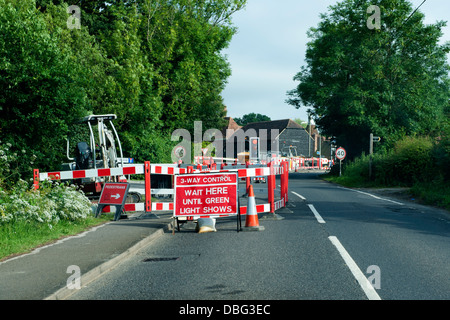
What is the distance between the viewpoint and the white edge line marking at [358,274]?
5.60m

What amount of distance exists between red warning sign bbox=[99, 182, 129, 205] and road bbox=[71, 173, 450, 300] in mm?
1602

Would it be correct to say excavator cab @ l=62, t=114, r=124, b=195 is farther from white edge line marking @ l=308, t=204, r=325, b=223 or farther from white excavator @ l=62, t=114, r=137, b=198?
white edge line marking @ l=308, t=204, r=325, b=223

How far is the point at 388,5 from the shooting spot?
1679 inches

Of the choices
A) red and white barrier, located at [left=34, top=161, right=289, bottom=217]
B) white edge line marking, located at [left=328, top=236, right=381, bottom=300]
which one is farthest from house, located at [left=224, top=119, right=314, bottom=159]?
white edge line marking, located at [left=328, top=236, right=381, bottom=300]

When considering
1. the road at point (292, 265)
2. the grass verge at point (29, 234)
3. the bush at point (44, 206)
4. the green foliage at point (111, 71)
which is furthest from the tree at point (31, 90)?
the road at point (292, 265)

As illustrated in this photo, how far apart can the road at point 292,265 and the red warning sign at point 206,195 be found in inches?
19.7

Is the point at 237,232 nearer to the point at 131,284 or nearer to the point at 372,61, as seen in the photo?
the point at 131,284

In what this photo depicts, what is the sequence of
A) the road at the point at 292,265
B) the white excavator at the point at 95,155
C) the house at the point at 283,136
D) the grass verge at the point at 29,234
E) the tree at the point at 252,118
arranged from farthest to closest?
the tree at the point at 252,118, the house at the point at 283,136, the white excavator at the point at 95,155, the grass verge at the point at 29,234, the road at the point at 292,265

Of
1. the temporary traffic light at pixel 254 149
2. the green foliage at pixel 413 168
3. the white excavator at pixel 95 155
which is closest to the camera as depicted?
the white excavator at pixel 95 155

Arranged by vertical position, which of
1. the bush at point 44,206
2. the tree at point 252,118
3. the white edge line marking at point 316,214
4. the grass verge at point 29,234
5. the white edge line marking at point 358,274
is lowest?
the white edge line marking at point 358,274

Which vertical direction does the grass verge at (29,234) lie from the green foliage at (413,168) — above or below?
below

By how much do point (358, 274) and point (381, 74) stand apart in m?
37.3

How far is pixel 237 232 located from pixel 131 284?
4537mm

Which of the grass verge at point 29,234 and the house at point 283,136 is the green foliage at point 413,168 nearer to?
the grass verge at point 29,234
